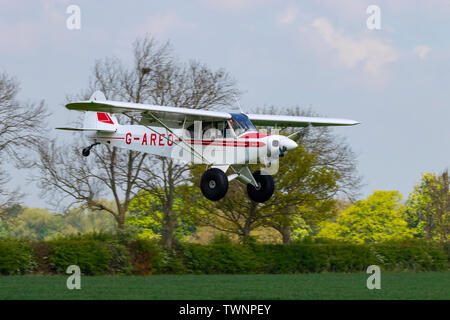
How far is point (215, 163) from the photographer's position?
23688mm

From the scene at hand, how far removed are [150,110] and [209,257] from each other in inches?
576

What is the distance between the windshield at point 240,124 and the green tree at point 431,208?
45.1 metres

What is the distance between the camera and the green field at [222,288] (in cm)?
2294

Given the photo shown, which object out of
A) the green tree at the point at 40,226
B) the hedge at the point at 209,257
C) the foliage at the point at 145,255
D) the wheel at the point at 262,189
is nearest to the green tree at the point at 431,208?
the hedge at the point at 209,257

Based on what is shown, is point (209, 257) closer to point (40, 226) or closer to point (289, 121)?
point (289, 121)

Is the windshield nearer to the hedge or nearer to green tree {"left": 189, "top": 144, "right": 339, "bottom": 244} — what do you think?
the hedge

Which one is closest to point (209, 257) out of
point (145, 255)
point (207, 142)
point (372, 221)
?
point (145, 255)

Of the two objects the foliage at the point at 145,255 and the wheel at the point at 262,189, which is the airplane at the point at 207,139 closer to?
the wheel at the point at 262,189

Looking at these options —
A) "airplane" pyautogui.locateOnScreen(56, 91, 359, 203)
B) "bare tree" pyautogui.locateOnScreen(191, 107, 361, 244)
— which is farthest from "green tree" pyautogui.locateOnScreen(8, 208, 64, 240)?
"airplane" pyautogui.locateOnScreen(56, 91, 359, 203)

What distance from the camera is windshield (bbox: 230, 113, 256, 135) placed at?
23500mm

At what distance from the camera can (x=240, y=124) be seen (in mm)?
23609

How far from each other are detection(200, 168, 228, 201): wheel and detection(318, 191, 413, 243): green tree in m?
54.5
